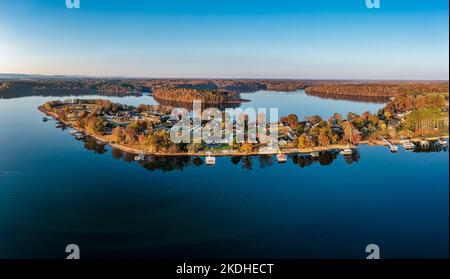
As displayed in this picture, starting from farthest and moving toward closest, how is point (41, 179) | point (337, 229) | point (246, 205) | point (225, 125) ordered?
point (225, 125)
point (41, 179)
point (246, 205)
point (337, 229)

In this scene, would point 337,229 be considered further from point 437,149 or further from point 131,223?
point 437,149

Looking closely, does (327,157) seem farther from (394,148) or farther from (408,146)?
(408,146)

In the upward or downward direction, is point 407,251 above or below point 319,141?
below

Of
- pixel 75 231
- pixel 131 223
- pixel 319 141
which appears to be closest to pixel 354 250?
pixel 131 223

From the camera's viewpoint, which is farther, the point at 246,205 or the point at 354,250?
the point at 246,205

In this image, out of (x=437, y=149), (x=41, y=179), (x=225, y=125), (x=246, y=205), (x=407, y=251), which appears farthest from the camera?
(x=225, y=125)

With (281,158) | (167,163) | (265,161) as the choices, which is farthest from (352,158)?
(167,163)

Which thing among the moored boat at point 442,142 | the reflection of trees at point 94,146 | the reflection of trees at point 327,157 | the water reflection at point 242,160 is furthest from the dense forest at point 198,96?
the moored boat at point 442,142

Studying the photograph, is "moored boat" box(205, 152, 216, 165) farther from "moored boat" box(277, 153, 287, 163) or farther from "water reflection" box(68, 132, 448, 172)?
"moored boat" box(277, 153, 287, 163)

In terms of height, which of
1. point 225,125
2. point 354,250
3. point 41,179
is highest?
point 225,125
